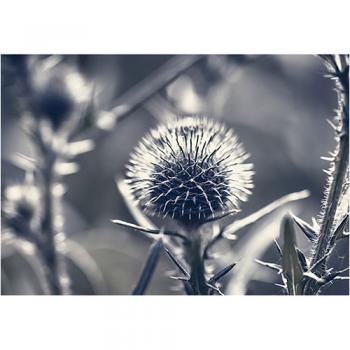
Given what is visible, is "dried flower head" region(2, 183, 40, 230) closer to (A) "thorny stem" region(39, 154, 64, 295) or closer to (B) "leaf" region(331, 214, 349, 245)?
(A) "thorny stem" region(39, 154, 64, 295)

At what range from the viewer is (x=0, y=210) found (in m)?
2.28

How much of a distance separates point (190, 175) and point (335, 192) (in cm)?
51

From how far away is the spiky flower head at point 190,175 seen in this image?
187 cm

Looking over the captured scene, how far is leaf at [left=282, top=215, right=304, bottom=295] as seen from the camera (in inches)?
66.2

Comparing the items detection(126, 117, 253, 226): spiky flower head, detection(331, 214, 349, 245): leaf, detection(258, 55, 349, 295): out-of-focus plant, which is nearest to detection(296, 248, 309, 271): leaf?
detection(258, 55, 349, 295): out-of-focus plant

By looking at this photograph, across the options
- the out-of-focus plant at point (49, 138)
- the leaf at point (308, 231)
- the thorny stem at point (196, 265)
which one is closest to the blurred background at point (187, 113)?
the out-of-focus plant at point (49, 138)

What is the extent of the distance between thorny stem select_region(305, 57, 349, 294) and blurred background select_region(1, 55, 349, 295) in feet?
1.17

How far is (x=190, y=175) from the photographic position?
6.17 ft

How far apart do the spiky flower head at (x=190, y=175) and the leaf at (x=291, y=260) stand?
0.96 feet

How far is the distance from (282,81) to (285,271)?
168 centimetres

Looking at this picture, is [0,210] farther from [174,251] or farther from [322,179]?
[322,179]
